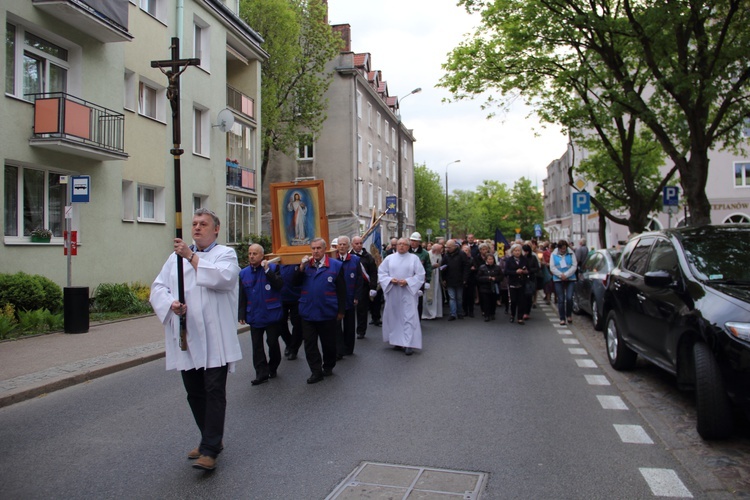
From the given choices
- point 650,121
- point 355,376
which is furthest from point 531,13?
point 355,376

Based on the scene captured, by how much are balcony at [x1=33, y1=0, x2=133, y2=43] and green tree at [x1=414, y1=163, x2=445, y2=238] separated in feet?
183

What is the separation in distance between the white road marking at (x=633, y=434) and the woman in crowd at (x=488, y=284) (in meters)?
8.61

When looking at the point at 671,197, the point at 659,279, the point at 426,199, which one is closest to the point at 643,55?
the point at 671,197

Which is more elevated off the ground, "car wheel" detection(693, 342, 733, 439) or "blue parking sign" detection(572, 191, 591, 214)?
"blue parking sign" detection(572, 191, 591, 214)

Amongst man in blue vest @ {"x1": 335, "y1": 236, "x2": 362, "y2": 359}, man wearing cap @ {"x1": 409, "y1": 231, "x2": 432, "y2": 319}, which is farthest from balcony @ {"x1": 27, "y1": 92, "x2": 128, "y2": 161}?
man in blue vest @ {"x1": 335, "y1": 236, "x2": 362, "y2": 359}

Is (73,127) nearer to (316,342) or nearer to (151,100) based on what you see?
(151,100)

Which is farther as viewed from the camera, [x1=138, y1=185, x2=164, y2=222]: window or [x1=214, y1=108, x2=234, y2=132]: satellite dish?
[x1=214, y1=108, x2=234, y2=132]: satellite dish

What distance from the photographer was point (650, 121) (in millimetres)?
14727

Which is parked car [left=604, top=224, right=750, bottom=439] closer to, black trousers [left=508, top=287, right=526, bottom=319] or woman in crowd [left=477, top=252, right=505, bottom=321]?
black trousers [left=508, top=287, right=526, bottom=319]

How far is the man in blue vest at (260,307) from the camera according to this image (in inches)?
307

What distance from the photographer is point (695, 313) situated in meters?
5.40

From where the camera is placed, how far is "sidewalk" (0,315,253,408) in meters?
7.31

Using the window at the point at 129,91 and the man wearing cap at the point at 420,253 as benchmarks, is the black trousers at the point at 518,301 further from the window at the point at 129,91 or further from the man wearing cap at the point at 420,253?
the window at the point at 129,91

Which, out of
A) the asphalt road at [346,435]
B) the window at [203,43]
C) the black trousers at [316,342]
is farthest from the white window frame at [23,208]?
the window at [203,43]
